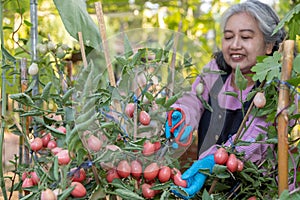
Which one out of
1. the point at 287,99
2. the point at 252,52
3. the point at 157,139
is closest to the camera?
the point at 287,99

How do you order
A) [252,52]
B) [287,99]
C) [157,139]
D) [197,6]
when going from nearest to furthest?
1. [287,99]
2. [157,139]
3. [252,52]
4. [197,6]

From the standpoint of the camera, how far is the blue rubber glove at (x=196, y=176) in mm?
729

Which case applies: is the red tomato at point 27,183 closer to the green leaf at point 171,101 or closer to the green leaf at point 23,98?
the green leaf at point 23,98

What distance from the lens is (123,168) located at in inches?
26.2

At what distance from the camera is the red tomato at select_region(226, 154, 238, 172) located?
0.70m

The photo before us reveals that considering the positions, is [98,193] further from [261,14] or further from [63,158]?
[261,14]

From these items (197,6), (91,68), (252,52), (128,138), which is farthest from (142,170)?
(197,6)

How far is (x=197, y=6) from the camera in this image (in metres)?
3.46

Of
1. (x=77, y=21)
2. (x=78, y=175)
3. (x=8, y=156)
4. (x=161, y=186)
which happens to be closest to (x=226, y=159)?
(x=161, y=186)

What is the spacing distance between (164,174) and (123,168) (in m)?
0.06

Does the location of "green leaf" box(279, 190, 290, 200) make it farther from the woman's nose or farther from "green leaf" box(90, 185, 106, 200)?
the woman's nose

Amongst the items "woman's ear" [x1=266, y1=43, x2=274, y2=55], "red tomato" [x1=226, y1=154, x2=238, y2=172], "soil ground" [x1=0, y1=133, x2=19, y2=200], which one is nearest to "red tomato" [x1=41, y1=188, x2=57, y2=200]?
"red tomato" [x1=226, y1=154, x2=238, y2=172]

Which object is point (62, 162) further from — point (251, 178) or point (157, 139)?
point (251, 178)

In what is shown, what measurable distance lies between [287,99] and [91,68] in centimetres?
26
